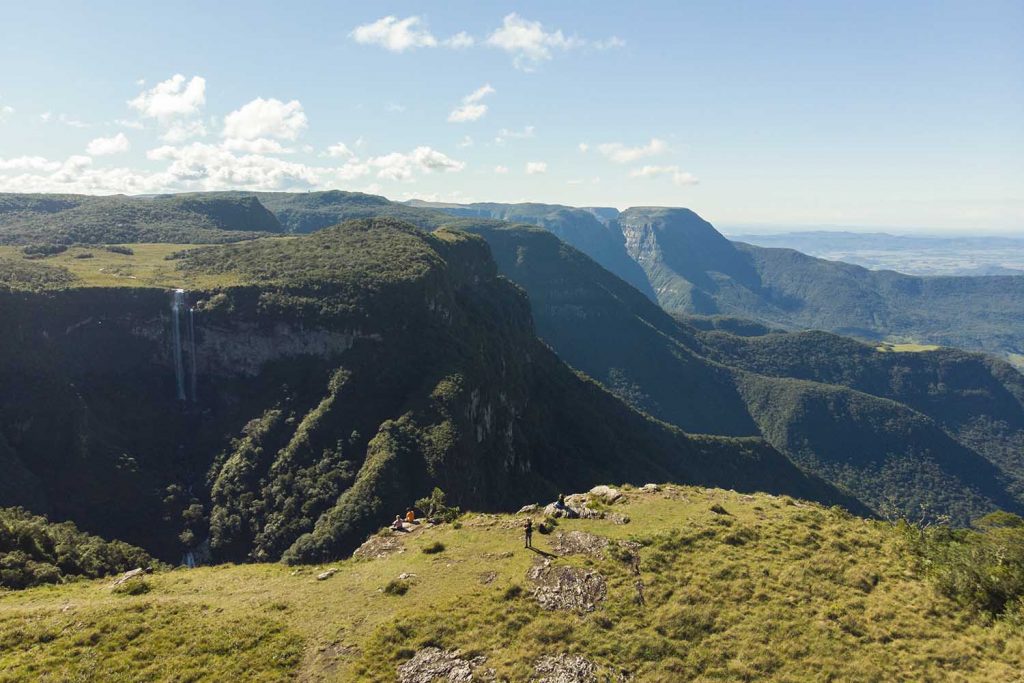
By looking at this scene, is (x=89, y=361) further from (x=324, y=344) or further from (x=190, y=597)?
(x=190, y=597)

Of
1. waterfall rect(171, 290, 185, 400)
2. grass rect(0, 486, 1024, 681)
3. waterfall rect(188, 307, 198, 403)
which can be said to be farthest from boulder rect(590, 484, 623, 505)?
waterfall rect(171, 290, 185, 400)

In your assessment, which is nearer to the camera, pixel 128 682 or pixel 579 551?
pixel 128 682

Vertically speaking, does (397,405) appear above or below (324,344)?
below

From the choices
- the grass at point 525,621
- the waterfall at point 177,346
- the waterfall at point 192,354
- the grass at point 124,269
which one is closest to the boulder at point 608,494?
the grass at point 525,621

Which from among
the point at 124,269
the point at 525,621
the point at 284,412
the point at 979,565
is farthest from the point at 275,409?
the point at 979,565

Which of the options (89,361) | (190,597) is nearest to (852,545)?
(190,597)

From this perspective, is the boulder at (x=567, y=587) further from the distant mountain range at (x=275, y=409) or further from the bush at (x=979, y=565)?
the distant mountain range at (x=275, y=409)
